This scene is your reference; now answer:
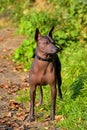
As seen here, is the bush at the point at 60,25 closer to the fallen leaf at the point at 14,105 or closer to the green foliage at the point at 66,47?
the green foliage at the point at 66,47

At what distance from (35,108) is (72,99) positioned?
28.3 inches

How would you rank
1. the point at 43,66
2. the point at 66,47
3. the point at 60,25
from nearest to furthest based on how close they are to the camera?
the point at 43,66 → the point at 66,47 → the point at 60,25

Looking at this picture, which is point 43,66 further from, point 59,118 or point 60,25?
point 60,25

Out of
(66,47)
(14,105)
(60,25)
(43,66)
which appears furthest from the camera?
(60,25)

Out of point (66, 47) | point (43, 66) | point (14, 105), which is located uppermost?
point (43, 66)

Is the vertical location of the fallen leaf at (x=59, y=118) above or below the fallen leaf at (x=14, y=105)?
above

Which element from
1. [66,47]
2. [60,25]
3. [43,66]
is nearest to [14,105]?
[43,66]

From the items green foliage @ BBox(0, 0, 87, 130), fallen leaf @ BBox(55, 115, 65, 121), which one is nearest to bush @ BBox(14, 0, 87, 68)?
green foliage @ BBox(0, 0, 87, 130)

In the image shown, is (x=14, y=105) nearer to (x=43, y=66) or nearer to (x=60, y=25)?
(x=43, y=66)

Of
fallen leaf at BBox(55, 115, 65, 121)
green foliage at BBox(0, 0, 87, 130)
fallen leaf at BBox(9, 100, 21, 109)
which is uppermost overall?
green foliage at BBox(0, 0, 87, 130)

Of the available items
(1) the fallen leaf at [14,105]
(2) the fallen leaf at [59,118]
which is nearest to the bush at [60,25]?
(1) the fallen leaf at [14,105]

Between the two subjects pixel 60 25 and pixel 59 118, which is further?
pixel 60 25

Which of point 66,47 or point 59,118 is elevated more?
point 66,47

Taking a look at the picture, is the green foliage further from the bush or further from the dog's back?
the dog's back
